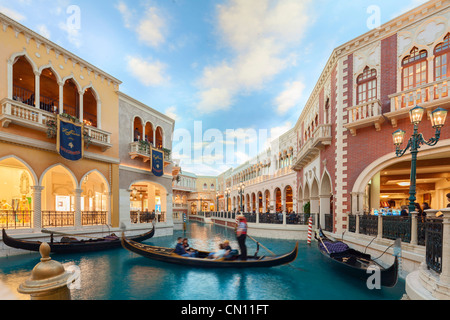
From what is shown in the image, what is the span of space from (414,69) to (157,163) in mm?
11250

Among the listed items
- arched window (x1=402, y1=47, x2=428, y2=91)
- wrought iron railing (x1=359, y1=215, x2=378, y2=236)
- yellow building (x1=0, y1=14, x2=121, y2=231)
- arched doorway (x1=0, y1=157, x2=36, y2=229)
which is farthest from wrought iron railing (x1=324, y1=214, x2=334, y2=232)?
arched doorway (x1=0, y1=157, x2=36, y2=229)

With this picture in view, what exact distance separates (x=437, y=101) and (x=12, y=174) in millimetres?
15604

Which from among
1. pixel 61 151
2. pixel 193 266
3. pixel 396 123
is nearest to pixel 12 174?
pixel 61 151

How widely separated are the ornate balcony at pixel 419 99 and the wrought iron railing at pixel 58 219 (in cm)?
1200

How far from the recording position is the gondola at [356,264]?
445 cm

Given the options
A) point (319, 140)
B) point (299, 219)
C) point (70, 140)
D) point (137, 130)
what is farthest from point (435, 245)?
point (137, 130)

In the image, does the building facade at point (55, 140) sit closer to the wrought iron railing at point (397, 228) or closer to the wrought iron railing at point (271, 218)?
the wrought iron railing at point (271, 218)

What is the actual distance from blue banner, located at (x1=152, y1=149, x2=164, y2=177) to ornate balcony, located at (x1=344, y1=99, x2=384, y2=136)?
903 cm

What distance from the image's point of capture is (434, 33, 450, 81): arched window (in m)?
6.55

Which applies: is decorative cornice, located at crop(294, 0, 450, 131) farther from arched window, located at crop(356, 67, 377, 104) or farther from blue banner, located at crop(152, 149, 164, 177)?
blue banner, located at crop(152, 149, 164, 177)

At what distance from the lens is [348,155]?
839 centimetres

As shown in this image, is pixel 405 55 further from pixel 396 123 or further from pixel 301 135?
pixel 301 135
